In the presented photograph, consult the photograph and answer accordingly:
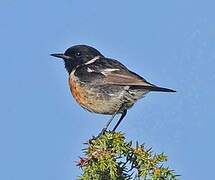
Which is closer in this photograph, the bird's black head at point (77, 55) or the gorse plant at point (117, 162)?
the gorse plant at point (117, 162)

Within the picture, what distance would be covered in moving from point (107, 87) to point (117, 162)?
11.4ft

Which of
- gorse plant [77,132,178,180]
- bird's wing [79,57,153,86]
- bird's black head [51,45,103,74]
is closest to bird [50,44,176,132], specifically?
bird's wing [79,57,153,86]

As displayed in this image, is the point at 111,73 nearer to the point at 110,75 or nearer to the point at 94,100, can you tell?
the point at 110,75

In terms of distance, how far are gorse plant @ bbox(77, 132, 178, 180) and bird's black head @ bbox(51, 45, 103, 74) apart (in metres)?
3.70

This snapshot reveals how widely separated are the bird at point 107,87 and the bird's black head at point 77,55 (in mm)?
177

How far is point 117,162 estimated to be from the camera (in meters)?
3.90

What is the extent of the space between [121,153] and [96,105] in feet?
10.5

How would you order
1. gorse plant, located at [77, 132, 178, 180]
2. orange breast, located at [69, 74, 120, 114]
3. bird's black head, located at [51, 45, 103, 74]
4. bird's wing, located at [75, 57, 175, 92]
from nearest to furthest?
gorse plant, located at [77, 132, 178, 180] < bird's wing, located at [75, 57, 175, 92] < orange breast, located at [69, 74, 120, 114] < bird's black head, located at [51, 45, 103, 74]

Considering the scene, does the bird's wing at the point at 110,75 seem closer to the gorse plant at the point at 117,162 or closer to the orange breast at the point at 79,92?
the orange breast at the point at 79,92

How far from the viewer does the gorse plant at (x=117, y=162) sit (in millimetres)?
3564

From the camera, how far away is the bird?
704 centimetres

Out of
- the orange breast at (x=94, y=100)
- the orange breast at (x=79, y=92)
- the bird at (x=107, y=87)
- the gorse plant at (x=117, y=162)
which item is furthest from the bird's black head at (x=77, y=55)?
the gorse plant at (x=117, y=162)

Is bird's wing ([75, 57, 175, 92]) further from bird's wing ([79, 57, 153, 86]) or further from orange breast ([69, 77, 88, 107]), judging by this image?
orange breast ([69, 77, 88, 107])

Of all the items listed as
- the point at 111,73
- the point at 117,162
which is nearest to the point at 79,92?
the point at 111,73
